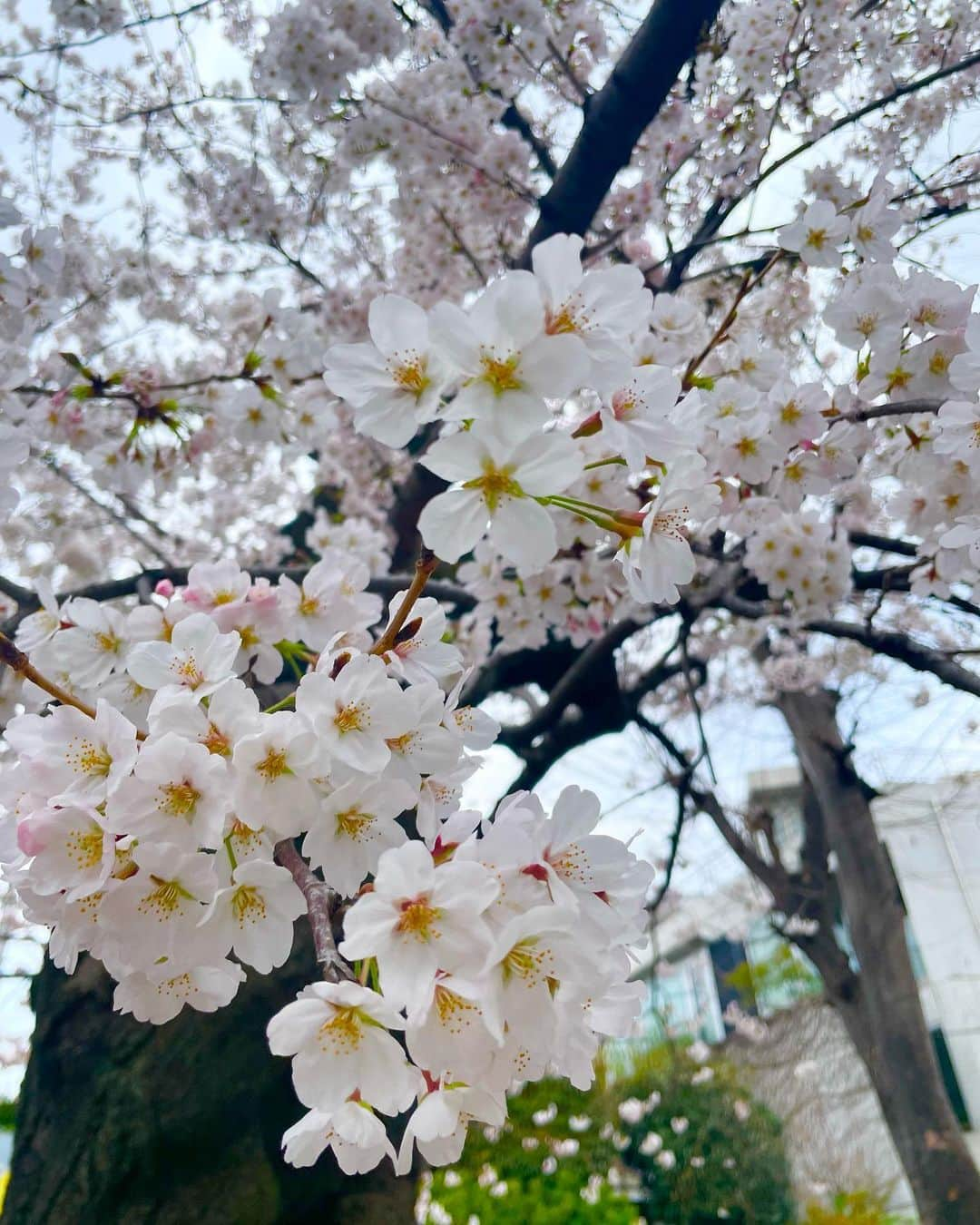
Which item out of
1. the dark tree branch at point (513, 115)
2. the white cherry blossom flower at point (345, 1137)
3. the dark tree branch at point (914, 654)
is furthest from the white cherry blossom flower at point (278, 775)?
the dark tree branch at point (513, 115)

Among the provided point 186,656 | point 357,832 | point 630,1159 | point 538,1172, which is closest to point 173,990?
point 357,832

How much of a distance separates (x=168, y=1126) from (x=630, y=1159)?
6352mm

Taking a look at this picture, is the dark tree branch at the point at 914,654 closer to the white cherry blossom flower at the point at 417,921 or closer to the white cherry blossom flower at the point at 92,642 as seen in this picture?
the white cherry blossom flower at the point at 417,921

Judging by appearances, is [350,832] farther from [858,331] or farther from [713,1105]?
[713,1105]

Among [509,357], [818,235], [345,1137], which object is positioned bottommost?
[345,1137]

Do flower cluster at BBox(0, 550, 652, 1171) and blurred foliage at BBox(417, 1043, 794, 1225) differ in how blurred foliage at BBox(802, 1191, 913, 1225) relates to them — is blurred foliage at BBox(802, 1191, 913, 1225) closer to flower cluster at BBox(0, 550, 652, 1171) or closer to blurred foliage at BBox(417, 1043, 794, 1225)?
blurred foliage at BBox(417, 1043, 794, 1225)

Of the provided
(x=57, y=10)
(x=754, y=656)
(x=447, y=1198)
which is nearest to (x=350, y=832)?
(x=57, y=10)

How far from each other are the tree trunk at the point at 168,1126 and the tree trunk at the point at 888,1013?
9.40 ft

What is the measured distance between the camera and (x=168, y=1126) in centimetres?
175

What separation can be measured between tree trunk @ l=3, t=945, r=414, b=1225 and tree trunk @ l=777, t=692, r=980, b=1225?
9.40ft

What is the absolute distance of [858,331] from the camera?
147 cm

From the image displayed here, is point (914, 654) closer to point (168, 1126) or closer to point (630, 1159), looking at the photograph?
point (168, 1126)

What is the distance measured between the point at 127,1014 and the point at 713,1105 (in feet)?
21.0

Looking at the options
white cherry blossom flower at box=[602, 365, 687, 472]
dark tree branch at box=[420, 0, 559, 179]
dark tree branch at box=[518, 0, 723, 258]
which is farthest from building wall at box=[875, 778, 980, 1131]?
white cherry blossom flower at box=[602, 365, 687, 472]
